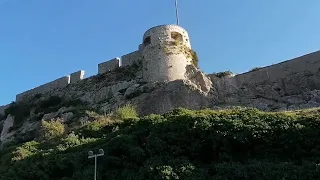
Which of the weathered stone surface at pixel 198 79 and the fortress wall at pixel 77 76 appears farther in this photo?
the fortress wall at pixel 77 76

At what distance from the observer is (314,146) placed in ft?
50.8

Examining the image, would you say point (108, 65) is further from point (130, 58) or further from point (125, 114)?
point (125, 114)

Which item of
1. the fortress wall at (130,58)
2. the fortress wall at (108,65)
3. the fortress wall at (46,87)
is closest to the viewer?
the fortress wall at (130,58)

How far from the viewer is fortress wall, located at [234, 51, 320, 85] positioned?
26844 millimetres

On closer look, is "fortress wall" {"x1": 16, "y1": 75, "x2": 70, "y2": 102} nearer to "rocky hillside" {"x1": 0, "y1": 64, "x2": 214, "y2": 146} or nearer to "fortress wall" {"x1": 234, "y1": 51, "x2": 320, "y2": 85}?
"rocky hillside" {"x1": 0, "y1": 64, "x2": 214, "y2": 146}

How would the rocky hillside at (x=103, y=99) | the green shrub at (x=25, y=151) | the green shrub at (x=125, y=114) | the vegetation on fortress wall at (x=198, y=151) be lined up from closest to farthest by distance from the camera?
the vegetation on fortress wall at (x=198, y=151) < the green shrub at (x=25, y=151) < the green shrub at (x=125, y=114) < the rocky hillside at (x=103, y=99)

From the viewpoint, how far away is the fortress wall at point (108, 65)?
113 feet

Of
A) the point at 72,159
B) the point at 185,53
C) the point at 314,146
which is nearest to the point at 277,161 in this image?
the point at 314,146

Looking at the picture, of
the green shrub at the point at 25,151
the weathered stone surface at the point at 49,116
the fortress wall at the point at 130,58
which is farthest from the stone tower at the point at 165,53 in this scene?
the green shrub at the point at 25,151

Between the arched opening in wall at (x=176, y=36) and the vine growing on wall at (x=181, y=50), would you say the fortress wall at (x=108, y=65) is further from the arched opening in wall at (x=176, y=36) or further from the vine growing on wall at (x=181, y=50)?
the vine growing on wall at (x=181, y=50)

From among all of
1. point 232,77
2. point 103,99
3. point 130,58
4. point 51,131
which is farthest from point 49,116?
point 232,77

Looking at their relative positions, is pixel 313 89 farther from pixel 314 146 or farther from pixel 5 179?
pixel 5 179

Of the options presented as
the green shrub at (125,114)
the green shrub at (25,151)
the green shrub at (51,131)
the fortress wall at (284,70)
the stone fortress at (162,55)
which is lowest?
the green shrub at (25,151)

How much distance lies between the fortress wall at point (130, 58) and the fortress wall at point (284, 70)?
760 centimetres
